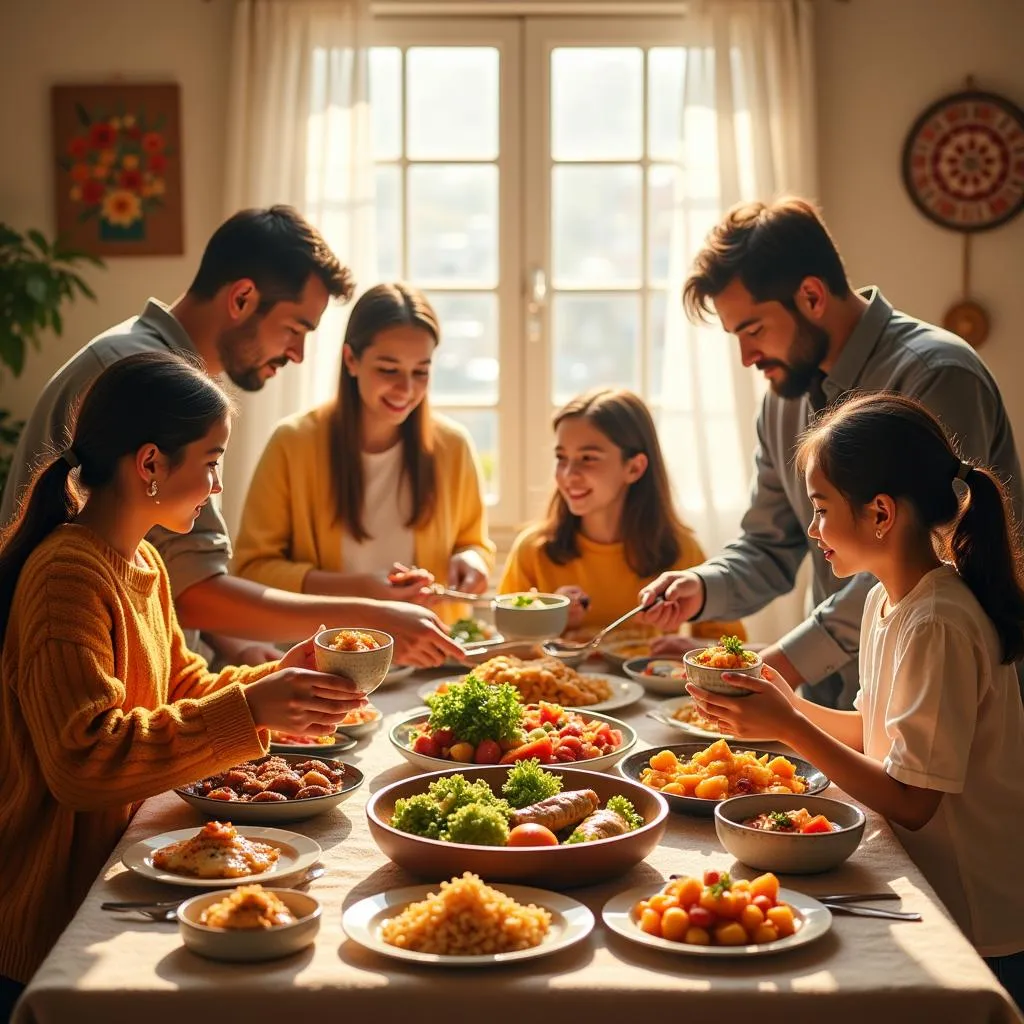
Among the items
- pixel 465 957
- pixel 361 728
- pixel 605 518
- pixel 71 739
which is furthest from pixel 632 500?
pixel 465 957

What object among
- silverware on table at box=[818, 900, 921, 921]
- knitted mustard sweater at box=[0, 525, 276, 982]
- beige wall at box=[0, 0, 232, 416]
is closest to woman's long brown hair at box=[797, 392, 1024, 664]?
silverware on table at box=[818, 900, 921, 921]

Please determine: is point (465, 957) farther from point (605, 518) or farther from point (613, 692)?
point (605, 518)

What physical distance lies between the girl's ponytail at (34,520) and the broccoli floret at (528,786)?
818 millimetres

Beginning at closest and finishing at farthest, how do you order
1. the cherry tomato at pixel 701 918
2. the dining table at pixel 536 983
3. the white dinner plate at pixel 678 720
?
the dining table at pixel 536 983
the cherry tomato at pixel 701 918
the white dinner plate at pixel 678 720

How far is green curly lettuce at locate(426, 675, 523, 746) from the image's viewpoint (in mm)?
2262

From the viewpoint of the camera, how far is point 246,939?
156 centimetres

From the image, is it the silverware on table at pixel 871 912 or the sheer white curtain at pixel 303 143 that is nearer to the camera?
the silverware on table at pixel 871 912

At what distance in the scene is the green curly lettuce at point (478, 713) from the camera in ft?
7.42

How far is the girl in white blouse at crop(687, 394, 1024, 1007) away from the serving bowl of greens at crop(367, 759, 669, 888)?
0.27 metres

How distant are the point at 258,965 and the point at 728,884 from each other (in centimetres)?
57

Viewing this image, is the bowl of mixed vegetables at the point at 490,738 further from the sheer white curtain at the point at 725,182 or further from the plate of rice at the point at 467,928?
the sheer white curtain at the point at 725,182

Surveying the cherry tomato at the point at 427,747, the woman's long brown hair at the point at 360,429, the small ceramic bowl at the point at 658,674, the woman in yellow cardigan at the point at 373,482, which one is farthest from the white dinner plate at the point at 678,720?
the woman's long brown hair at the point at 360,429

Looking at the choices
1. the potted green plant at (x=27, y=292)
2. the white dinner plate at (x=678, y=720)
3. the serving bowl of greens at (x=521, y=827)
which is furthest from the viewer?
the potted green plant at (x=27, y=292)

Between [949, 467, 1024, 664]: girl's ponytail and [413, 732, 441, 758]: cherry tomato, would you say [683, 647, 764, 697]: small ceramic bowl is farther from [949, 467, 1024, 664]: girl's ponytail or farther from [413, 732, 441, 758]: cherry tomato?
[413, 732, 441, 758]: cherry tomato
